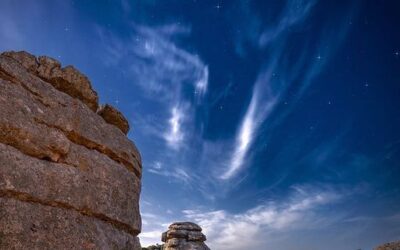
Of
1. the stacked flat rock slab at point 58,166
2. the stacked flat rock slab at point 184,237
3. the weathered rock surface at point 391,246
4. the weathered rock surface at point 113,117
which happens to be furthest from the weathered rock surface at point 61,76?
the weathered rock surface at point 391,246

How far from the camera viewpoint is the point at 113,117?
41.6ft

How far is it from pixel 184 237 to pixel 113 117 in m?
45.8

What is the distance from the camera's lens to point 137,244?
11.2 m

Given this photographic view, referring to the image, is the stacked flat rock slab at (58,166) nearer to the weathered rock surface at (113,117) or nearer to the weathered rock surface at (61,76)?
the weathered rock surface at (61,76)

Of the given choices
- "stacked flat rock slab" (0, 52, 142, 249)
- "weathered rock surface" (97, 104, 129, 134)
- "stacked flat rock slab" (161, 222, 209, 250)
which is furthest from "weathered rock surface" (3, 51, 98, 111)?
"stacked flat rock slab" (161, 222, 209, 250)

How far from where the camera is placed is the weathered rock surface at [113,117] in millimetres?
12367

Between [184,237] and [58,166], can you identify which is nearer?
[58,166]

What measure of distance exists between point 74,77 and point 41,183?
4.61 meters

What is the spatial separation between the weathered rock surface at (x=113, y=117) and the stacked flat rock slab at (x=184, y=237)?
Result: 43560 mm

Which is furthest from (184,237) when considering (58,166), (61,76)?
(58,166)

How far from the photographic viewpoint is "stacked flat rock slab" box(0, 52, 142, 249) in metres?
7.12

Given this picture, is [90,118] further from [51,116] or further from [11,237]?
[11,237]

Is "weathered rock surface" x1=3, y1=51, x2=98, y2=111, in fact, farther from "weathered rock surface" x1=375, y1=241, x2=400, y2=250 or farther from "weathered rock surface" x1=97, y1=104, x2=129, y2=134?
"weathered rock surface" x1=375, y1=241, x2=400, y2=250

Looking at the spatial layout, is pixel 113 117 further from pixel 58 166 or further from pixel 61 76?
pixel 58 166
